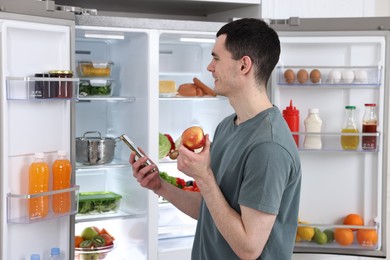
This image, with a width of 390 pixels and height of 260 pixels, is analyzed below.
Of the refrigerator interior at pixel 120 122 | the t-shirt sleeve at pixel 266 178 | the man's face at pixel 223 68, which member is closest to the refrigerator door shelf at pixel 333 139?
the refrigerator interior at pixel 120 122

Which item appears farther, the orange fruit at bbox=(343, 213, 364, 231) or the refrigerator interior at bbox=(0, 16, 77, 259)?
the orange fruit at bbox=(343, 213, 364, 231)

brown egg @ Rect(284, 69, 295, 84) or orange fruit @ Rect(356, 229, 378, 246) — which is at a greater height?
brown egg @ Rect(284, 69, 295, 84)

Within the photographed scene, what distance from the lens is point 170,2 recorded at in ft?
11.2

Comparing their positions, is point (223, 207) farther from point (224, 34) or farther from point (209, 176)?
point (224, 34)

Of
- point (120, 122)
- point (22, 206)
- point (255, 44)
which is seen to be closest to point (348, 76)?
point (120, 122)

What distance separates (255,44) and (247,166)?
1.20 ft

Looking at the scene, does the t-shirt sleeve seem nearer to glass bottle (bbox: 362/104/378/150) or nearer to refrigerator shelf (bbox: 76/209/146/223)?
refrigerator shelf (bbox: 76/209/146/223)

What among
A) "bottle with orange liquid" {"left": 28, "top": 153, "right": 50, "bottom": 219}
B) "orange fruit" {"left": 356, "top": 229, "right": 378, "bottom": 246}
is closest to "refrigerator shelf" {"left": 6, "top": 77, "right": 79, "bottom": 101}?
"bottle with orange liquid" {"left": 28, "top": 153, "right": 50, "bottom": 219}

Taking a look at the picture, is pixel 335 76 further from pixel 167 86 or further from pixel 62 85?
pixel 62 85

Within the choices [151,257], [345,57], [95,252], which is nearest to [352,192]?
[345,57]

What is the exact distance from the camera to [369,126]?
315 centimetres

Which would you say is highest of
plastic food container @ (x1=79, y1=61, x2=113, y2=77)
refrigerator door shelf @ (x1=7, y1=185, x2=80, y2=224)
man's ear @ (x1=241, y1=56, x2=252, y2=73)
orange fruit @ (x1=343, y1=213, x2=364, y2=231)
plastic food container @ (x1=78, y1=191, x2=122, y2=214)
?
plastic food container @ (x1=79, y1=61, x2=113, y2=77)

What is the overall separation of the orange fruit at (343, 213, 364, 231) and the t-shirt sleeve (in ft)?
5.19

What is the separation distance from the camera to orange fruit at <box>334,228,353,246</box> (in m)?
3.18
